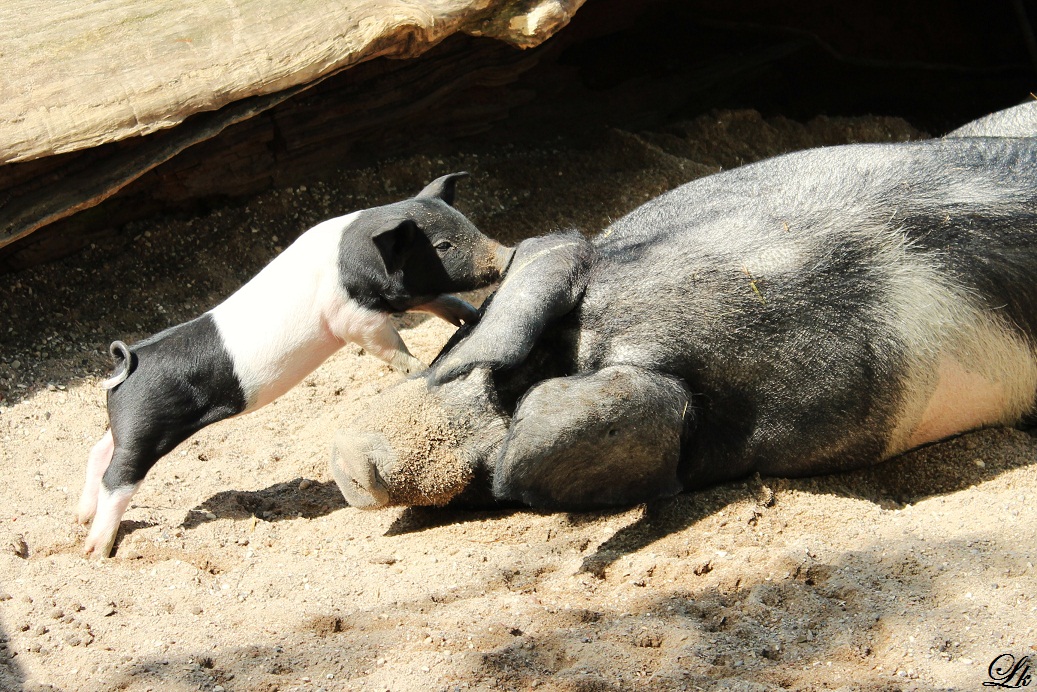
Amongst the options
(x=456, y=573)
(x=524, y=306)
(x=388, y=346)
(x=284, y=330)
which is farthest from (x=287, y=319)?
(x=456, y=573)

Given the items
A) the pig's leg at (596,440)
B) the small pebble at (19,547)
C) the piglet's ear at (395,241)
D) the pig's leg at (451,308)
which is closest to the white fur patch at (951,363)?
A: the pig's leg at (596,440)

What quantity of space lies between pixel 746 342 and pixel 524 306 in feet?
2.21

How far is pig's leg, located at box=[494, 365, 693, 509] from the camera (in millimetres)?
3006

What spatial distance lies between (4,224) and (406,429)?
190 cm

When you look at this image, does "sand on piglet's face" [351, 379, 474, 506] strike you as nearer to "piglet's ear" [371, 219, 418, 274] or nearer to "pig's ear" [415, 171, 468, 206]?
"piglet's ear" [371, 219, 418, 274]

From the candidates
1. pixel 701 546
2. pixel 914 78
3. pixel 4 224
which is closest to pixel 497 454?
pixel 701 546

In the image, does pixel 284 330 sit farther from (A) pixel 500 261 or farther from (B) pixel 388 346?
(A) pixel 500 261

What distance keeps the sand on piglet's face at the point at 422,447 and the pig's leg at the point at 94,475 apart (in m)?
1.00

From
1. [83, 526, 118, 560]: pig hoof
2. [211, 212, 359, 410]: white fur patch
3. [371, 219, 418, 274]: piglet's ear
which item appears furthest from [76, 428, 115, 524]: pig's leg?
[371, 219, 418, 274]: piglet's ear

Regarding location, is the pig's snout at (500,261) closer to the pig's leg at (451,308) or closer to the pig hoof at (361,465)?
the pig's leg at (451,308)

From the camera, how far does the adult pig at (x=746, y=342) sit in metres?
3.14

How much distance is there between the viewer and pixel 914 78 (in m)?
7.18

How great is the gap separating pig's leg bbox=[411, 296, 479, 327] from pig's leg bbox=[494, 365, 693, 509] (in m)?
0.96

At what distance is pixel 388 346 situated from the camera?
154 inches
